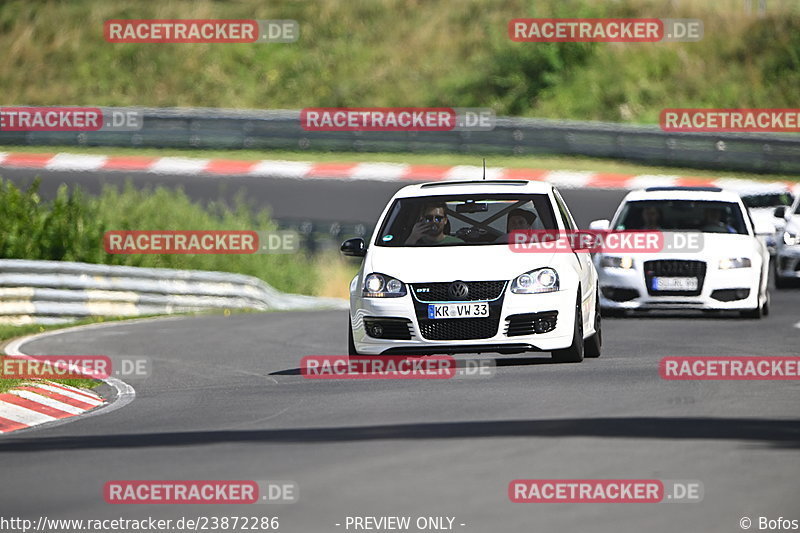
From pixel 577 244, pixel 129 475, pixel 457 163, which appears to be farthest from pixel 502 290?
pixel 457 163

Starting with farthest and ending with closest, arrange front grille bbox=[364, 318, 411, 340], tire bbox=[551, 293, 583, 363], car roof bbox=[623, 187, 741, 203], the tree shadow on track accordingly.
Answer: car roof bbox=[623, 187, 741, 203] < tire bbox=[551, 293, 583, 363] < front grille bbox=[364, 318, 411, 340] < the tree shadow on track

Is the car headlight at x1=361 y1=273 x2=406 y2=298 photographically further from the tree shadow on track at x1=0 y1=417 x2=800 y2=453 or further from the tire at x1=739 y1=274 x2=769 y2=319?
the tire at x1=739 y1=274 x2=769 y2=319

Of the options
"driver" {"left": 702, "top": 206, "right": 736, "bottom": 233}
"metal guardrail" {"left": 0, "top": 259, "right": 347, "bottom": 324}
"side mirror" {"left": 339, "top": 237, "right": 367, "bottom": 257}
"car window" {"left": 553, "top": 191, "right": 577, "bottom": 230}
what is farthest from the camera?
"metal guardrail" {"left": 0, "top": 259, "right": 347, "bottom": 324}

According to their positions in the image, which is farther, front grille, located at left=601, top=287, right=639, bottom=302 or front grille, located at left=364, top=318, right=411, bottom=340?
front grille, located at left=601, top=287, right=639, bottom=302

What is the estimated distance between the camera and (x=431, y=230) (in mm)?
13977

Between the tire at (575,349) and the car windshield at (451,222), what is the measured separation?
893 millimetres

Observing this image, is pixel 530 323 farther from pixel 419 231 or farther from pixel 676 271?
pixel 676 271

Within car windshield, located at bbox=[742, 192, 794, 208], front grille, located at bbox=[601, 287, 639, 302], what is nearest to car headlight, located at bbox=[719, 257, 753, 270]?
front grille, located at bbox=[601, 287, 639, 302]

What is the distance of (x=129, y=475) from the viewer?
8.49 metres

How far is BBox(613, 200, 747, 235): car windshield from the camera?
18859mm

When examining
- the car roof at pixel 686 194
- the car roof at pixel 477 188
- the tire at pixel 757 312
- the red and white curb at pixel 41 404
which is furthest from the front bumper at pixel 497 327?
the car roof at pixel 686 194

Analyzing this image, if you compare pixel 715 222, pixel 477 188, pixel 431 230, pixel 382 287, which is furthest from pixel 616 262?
pixel 382 287

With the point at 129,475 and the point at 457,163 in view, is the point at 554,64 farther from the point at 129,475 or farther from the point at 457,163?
the point at 129,475

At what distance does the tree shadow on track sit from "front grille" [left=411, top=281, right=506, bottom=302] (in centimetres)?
307
